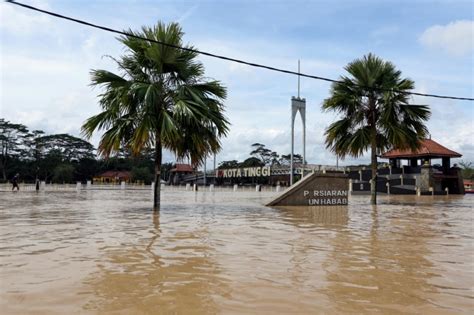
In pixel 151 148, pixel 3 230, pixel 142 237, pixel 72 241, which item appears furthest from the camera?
pixel 151 148

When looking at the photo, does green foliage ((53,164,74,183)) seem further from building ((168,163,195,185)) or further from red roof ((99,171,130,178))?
building ((168,163,195,185))

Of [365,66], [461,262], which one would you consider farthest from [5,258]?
[365,66]

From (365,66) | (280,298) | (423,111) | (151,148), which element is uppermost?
(365,66)

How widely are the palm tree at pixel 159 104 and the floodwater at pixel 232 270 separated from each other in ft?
15.6

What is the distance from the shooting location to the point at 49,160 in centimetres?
8338

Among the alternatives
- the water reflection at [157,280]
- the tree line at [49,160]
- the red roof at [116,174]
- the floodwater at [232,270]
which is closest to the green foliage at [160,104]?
the floodwater at [232,270]

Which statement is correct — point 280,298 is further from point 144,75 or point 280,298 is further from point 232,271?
point 144,75

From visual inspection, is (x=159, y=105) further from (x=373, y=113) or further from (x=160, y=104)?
(x=373, y=113)

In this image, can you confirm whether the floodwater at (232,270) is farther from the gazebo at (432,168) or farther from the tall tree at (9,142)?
the tall tree at (9,142)

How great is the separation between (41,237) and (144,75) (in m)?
8.13

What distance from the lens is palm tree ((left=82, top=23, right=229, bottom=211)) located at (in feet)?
48.1

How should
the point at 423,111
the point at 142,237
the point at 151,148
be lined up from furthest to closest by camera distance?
the point at 423,111 < the point at 151,148 < the point at 142,237

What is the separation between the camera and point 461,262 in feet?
22.5

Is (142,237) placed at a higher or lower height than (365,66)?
lower
